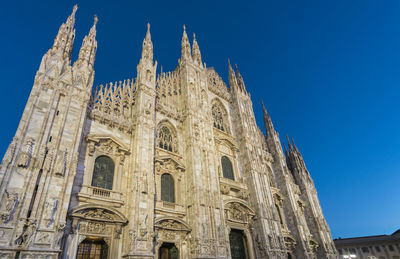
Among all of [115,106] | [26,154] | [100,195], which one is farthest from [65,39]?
[100,195]

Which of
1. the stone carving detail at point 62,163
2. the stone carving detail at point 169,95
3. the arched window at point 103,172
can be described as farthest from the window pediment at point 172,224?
the stone carving detail at point 169,95

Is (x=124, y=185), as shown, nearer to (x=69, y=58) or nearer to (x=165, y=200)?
(x=165, y=200)

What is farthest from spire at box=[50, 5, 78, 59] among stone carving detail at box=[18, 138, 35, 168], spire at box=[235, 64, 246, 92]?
spire at box=[235, 64, 246, 92]

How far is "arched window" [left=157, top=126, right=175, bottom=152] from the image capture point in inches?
802

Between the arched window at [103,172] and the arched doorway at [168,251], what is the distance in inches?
212

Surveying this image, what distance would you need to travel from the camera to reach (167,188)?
61.1 ft

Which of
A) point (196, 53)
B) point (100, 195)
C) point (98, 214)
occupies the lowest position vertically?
point (98, 214)

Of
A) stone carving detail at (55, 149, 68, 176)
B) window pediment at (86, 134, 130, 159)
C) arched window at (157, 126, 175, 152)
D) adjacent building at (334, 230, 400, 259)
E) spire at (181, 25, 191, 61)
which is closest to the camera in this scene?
stone carving detail at (55, 149, 68, 176)

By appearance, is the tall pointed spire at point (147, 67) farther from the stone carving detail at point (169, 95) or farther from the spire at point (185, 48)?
the spire at point (185, 48)

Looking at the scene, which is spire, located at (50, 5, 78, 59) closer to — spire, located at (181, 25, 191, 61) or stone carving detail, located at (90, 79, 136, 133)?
stone carving detail, located at (90, 79, 136, 133)

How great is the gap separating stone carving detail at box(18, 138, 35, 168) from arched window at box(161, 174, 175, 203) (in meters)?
8.88

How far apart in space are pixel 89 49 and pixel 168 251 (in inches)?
620

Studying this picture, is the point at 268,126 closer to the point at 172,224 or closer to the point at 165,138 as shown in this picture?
the point at 165,138

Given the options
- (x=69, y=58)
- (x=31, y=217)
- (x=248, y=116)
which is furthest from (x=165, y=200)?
(x=248, y=116)
